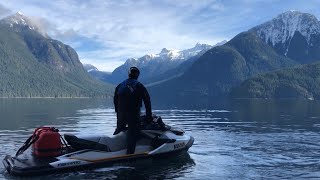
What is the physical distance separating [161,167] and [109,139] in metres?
2.38

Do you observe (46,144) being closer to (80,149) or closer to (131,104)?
(80,149)

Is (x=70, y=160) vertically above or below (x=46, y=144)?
below

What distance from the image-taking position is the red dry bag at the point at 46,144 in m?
15.5

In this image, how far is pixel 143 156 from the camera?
57.6ft

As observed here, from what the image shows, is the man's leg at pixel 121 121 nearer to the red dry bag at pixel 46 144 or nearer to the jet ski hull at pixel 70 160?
the jet ski hull at pixel 70 160

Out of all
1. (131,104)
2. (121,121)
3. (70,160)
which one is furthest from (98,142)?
(131,104)

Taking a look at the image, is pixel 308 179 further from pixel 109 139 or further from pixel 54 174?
pixel 54 174

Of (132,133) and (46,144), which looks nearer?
(46,144)

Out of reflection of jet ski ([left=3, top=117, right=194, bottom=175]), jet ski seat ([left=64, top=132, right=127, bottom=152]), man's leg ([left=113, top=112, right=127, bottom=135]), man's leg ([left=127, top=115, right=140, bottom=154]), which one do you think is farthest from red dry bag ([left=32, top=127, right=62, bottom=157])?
man's leg ([left=127, top=115, right=140, bottom=154])

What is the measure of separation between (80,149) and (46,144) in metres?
1.46

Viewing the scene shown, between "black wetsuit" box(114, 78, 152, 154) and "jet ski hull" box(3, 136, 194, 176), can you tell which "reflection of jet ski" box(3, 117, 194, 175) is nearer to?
"jet ski hull" box(3, 136, 194, 176)

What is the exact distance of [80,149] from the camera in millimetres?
A: 16578

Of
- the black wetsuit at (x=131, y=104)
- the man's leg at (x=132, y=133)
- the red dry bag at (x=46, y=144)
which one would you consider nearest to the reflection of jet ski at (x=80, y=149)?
the red dry bag at (x=46, y=144)

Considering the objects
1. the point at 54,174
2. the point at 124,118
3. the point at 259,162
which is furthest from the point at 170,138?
the point at 54,174
